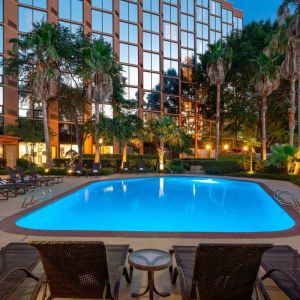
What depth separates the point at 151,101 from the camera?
35.5 m

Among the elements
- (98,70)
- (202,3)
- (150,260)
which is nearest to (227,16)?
(202,3)

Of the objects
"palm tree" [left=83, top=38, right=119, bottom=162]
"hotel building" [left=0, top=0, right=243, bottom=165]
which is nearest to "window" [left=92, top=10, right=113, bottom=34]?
"hotel building" [left=0, top=0, right=243, bottom=165]

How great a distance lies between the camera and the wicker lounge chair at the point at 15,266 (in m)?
2.84

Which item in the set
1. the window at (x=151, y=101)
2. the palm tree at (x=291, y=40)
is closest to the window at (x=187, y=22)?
the window at (x=151, y=101)

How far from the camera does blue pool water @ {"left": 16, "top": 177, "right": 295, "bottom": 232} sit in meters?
7.77

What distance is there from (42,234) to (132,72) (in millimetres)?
30576

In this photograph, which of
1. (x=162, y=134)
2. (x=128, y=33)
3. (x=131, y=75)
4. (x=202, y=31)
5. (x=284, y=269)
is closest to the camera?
(x=284, y=269)

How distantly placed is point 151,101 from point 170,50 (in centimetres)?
766

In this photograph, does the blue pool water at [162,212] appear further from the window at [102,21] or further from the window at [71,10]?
the window at [102,21]

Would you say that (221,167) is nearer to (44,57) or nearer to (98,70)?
(98,70)

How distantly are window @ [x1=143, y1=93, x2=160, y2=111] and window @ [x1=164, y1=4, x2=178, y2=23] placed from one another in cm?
1076

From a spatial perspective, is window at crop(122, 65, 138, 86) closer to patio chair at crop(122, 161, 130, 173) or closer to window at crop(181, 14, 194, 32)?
window at crop(181, 14, 194, 32)

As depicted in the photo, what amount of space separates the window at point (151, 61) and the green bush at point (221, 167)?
16682mm

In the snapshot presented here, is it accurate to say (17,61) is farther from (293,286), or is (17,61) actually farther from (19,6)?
(293,286)
